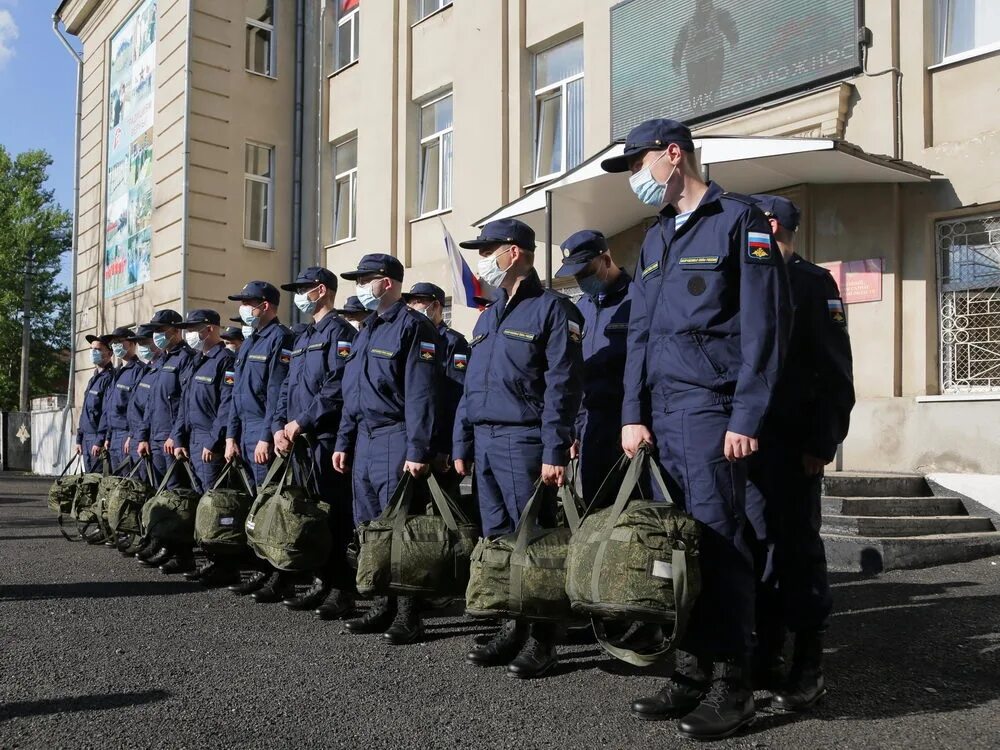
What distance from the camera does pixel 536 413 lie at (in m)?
4.66

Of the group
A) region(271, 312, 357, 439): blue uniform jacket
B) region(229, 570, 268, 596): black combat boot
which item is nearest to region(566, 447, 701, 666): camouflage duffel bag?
region(271, 312, 357, 439): blue uniform jacket

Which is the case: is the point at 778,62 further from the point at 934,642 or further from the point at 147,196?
the point at 147,196

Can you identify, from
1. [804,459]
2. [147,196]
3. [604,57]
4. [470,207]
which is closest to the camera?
[804,459]

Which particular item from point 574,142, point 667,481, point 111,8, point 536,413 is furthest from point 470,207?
point 111,8

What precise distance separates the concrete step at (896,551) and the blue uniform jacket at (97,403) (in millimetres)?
7305

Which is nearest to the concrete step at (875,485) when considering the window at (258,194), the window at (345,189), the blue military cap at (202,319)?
the blue military cap at (202,319)

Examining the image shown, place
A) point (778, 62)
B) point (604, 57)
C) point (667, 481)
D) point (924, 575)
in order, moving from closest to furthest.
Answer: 1. point (667, 481)
2. point (924, 575)
3. point (778, 62)
4. point (604, 57)

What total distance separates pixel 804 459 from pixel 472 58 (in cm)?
1140

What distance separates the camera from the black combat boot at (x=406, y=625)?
5078mm

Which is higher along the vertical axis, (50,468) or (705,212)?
(705,212)

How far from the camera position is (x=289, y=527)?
18.4 feet

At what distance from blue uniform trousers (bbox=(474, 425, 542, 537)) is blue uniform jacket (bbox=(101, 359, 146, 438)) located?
571cm

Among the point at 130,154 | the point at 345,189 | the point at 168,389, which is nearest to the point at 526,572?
the point at 168,389

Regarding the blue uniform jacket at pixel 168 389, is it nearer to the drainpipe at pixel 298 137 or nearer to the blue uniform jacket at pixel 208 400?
the blue uniform jacket at pixel 208 400
